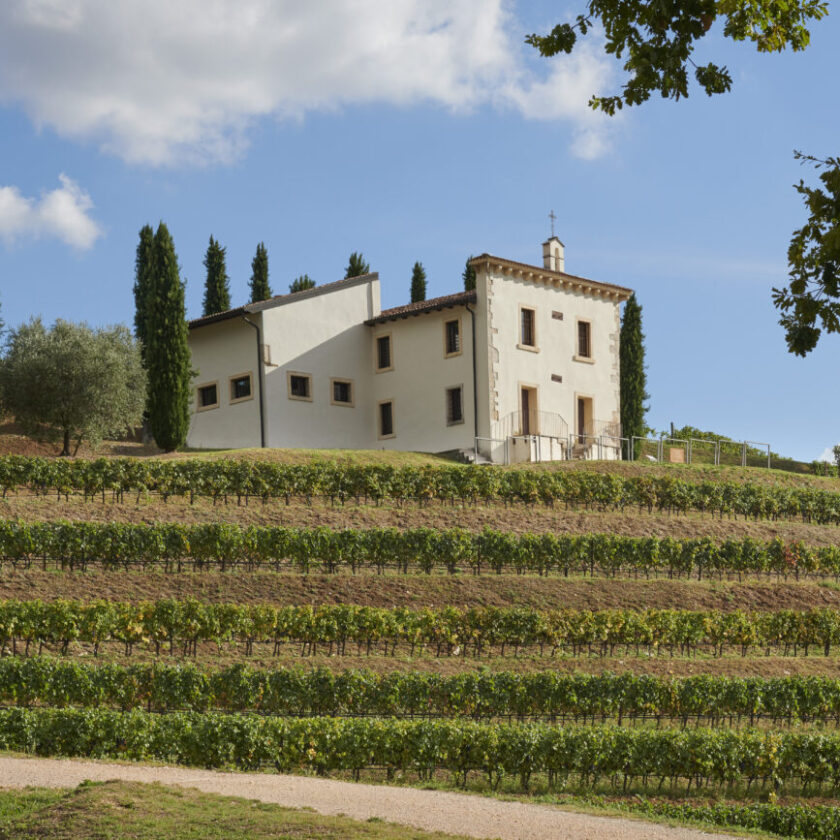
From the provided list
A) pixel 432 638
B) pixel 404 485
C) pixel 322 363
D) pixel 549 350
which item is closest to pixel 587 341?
pixel 549 350

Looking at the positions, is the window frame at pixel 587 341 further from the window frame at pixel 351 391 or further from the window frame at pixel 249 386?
the window frame at pixel 249 386

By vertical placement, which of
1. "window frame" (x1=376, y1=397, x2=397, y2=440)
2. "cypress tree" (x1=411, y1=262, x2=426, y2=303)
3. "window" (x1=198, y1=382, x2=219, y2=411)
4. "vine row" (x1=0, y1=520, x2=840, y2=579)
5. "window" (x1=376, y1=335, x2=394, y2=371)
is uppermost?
"cypress tree" (x1=411, y1=262, x2=426, y2=303)

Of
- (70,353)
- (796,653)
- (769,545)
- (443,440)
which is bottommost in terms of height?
(796,653)

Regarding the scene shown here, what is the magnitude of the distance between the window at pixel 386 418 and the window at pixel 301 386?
2983mm

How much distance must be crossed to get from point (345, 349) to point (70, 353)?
9.90 metres

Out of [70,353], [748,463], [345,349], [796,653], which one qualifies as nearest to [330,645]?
[796,653]

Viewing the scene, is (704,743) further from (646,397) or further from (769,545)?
(646,397)

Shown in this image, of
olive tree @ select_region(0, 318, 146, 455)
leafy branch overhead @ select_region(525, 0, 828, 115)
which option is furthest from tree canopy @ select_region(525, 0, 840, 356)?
olive tree @ select_region(0, 318, 146, 455)

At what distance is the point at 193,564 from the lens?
79.8 feet

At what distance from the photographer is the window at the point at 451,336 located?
39.2m

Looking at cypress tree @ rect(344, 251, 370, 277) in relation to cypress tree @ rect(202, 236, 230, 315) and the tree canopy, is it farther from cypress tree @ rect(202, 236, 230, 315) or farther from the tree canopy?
the tree canopy

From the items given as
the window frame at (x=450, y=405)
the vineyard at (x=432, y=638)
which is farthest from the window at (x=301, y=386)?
the vineyard at (x=432, y=638)

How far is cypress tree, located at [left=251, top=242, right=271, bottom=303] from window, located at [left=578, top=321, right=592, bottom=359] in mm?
19490

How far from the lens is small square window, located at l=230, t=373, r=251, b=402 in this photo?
39094mm
